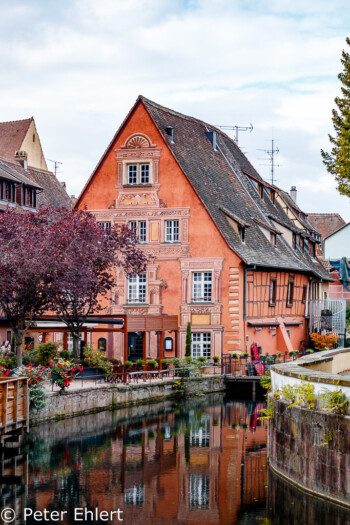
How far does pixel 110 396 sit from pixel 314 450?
1801 centimetres

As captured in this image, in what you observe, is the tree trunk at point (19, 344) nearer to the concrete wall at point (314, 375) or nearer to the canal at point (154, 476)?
the canal at point (154, 476)

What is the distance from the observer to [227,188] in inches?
2115

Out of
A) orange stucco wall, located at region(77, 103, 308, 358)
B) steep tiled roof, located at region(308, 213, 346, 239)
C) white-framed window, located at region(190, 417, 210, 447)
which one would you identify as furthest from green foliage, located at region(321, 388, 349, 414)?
steep tiled roof, located at region(308, 213, 346, 239)

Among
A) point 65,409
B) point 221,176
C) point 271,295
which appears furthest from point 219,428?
point 221,176

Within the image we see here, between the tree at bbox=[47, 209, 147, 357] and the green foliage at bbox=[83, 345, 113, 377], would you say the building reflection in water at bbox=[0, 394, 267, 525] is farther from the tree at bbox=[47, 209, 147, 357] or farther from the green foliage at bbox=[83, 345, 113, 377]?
the tree at bbox=[47, 209, 147, 357]

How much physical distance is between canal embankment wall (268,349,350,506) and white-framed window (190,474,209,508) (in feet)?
5.47

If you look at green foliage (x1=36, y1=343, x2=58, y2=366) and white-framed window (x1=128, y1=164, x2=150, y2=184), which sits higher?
white-framed window (x1=128, y1=164, x2=150, y2=184)

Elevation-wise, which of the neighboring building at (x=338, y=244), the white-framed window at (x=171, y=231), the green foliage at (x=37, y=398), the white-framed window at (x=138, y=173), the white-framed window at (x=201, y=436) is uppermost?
the white-framed window at (x=138, y=173)

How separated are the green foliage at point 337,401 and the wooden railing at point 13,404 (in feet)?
31.1

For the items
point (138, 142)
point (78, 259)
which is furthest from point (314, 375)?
point (138, 142)

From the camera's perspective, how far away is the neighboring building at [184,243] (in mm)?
47750

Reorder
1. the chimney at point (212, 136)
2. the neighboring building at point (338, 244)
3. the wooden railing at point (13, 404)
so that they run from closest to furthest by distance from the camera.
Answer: the wooden railing at point (13, 404)
the chimney at point (212, 136)
the neighboring building at point (338, 244)

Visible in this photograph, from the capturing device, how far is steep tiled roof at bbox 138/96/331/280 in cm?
4922

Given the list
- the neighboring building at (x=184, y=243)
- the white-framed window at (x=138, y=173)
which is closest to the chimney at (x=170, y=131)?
the neighboring building at (x=184, y=243)
